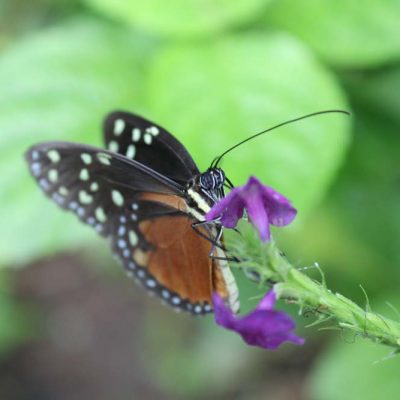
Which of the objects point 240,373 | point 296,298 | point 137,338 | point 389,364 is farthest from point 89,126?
point 137,338

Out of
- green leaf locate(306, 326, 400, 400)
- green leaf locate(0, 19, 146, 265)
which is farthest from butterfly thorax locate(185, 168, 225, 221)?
green leaf locate(306, 326, 400, 400)

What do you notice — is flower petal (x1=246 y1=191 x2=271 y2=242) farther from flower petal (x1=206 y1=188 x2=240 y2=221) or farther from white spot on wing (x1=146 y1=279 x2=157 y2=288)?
white spot on wing (x1=146 y1=279 x2=157 y2=288)

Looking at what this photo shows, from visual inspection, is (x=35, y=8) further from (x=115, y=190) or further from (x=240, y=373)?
(x=240, y=373)

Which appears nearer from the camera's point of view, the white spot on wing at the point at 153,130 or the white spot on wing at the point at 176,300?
the white spot on wing at the point at 153,130

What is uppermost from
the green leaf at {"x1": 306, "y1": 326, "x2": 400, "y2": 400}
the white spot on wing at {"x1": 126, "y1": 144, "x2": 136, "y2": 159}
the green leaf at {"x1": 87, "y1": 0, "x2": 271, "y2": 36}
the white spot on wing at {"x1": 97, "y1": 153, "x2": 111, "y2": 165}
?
the green leaf at {"x1": 87, "y1": 0, "x2": 271, "y2": 36}

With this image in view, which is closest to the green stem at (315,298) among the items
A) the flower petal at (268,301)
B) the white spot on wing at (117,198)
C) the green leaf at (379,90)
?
the flower petal at (268,301)

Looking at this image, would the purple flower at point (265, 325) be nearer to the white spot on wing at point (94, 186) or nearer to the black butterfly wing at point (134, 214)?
the black butterfly wing at point (134, 214)

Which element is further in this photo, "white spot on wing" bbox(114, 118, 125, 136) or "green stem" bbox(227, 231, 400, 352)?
"white spot on wing" bbox(114, 118, 125, 136)
